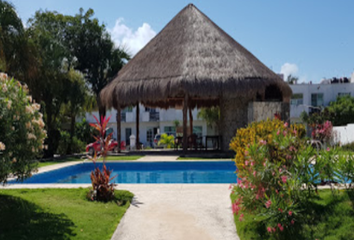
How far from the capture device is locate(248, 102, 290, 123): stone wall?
14.5m

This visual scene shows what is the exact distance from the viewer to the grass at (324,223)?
14.3 feet

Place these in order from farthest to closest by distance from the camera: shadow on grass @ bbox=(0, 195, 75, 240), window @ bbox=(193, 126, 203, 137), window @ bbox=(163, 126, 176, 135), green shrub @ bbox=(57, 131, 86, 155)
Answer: window @ bbox=(163, 126, 176, 135) → window @ bbox=(193, 126, 203, 137) → green shrub @ bbox=(57, 131, 86, 155) → shadow on grass @ bbox=(0, 195, 75, 240)

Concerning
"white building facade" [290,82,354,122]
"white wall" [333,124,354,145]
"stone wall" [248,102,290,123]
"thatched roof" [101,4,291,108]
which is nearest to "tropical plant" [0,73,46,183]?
"thatched roof" [101,4,291,108]

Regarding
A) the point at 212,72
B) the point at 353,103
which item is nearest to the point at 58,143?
the point at 212,72

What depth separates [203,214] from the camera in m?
5.50

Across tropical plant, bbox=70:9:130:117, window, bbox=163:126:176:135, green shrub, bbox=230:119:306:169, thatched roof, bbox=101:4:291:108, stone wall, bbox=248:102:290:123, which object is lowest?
green shrub, bbox=230:119:306:169

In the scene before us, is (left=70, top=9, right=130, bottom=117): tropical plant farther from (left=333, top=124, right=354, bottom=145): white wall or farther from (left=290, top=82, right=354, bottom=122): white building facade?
(left=290, top=82, right=354, bottom=122): white building facade

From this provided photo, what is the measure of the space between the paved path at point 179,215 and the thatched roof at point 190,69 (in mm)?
7301

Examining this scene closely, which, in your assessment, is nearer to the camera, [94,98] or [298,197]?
[298,197]

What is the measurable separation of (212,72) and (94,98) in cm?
1030

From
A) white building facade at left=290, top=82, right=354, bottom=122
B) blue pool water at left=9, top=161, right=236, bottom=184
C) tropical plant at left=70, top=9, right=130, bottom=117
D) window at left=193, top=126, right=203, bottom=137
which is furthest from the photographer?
white building facade at left=290, top=82, right=354, bottom=122

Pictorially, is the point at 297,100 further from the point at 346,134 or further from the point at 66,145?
the point at 66,145

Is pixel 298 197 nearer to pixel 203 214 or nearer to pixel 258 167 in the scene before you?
pixel 258 167

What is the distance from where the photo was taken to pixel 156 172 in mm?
12320
